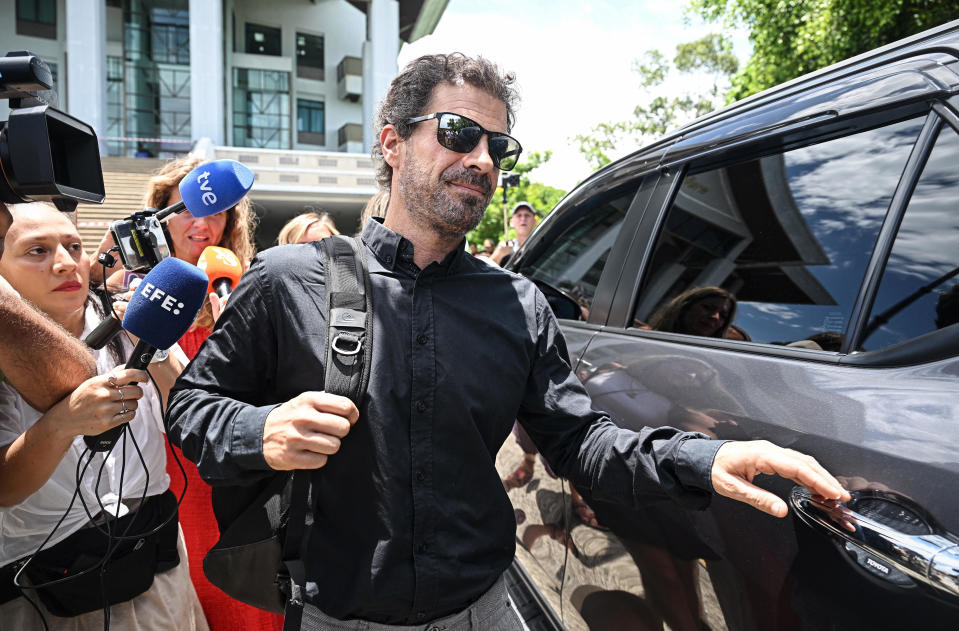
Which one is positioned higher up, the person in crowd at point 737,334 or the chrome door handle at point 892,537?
the person in crowd at point 737,334

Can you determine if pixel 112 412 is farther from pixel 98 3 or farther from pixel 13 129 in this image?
pixel 98 3

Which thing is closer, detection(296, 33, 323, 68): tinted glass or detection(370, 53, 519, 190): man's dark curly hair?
detection(370, 53, 519, 190): man's dark curly hair

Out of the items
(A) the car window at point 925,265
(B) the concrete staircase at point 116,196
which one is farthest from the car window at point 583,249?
(B) the concrete staircase at point 116,196

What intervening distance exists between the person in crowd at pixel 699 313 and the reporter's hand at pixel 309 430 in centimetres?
100

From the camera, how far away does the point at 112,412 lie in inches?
59.1

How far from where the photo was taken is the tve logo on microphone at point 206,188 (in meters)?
2.00

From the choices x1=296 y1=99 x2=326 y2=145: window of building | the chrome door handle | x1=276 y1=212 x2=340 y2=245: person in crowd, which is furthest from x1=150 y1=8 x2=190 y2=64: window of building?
the chrome door handle

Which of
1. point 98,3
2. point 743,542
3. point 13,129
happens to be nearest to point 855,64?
point 743,542

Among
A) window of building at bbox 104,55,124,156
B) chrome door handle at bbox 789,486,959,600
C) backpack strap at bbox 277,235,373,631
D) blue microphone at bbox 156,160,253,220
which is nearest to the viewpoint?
chrome door handle at bbox 789,486,959,600

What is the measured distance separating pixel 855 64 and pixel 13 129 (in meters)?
1.79

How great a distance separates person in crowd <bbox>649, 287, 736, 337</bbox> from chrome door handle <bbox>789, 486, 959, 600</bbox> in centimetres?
66

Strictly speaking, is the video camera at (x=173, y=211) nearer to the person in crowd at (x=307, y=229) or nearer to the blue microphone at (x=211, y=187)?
the blue microphone at (x=211, y=187)

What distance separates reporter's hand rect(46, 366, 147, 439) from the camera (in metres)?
1.48

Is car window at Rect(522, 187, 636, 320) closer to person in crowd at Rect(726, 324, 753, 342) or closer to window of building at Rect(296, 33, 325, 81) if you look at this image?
person in crowd at Rect(726, 324, 753, 342)
